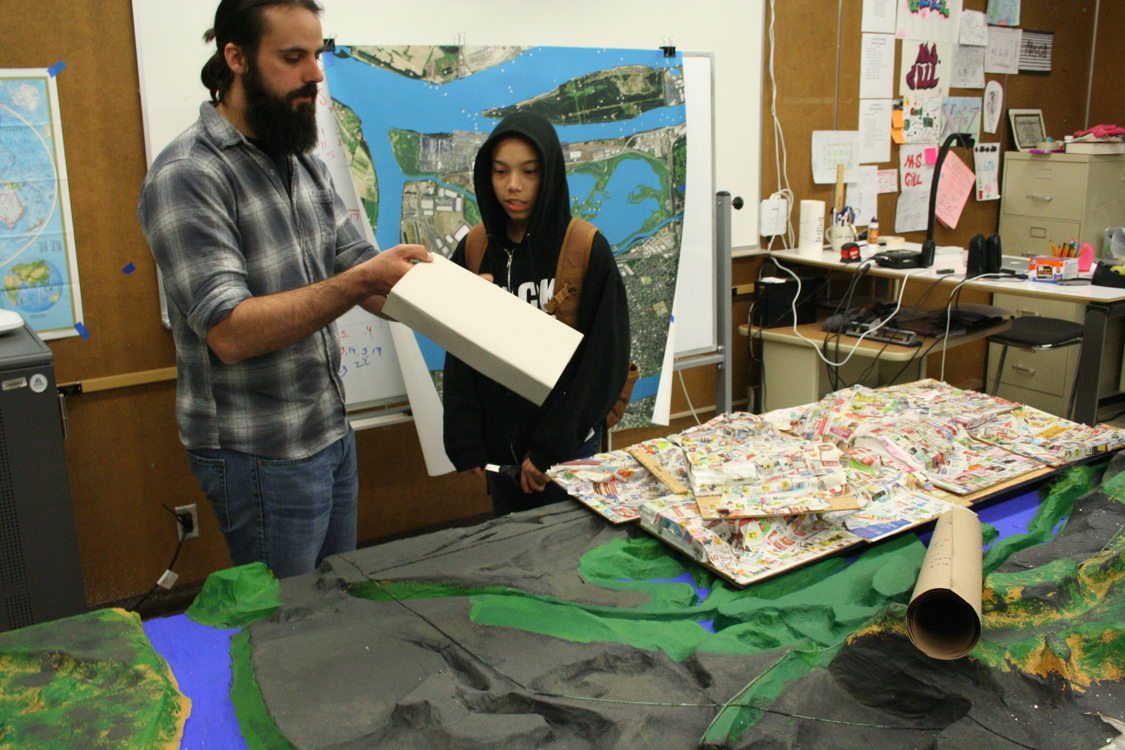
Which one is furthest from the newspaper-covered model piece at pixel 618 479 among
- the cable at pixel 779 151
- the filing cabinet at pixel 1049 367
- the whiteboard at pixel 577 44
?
the filing cabinet at pixel 1049 367

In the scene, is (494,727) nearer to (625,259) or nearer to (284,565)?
(284,565)

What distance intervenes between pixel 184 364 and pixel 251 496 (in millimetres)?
293

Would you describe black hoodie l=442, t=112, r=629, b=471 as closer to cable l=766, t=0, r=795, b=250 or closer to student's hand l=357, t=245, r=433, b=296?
student's hand l=357, t=245, r=433, b=296

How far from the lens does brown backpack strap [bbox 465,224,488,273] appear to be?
2145 millimetres

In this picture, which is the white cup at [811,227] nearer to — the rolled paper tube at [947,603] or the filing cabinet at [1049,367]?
the filing cabinet at [1049,367]

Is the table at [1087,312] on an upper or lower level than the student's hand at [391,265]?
lower

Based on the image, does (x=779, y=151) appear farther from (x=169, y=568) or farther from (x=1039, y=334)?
(x=169, y=568)

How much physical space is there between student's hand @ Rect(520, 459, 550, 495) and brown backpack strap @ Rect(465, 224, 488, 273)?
19.5 inches

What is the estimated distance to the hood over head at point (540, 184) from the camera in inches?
78.0

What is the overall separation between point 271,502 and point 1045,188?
4.31 metres

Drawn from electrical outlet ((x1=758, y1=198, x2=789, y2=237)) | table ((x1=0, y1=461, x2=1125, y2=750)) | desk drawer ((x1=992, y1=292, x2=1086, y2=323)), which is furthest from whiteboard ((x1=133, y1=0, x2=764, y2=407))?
desk drawer ((x1=992, y1=292, x2=1086, y2=323))

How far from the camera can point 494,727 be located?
1.03 metres

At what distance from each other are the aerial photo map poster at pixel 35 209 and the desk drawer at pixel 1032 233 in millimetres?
4146

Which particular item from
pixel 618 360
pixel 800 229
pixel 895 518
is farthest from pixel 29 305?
pixel 800 229
